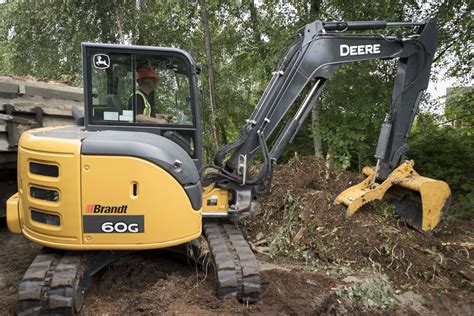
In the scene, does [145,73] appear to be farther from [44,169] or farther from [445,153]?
[445,153]

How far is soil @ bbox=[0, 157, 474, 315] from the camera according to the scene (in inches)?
146

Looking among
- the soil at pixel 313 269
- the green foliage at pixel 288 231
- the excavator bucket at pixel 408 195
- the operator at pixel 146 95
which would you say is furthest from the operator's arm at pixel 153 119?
the excavator bucket at pixel 408 195

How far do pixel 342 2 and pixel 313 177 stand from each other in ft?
13.7

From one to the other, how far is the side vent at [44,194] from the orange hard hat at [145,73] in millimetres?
1287

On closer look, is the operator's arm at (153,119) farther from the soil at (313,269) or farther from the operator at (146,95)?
the soil at (313,269)

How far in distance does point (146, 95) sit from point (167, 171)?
0.95 meters

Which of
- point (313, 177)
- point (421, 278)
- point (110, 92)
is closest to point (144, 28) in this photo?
point (313, 177)

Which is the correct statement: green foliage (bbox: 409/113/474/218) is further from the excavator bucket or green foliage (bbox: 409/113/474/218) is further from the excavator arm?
the excavator arm

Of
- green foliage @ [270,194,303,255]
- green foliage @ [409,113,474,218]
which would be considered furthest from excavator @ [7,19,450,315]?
green foliage @ [409,113,474,218]

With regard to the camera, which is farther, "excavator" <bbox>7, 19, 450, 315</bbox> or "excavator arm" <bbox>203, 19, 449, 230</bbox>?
"excavator arm" <bbox>203, 19, 449, 230</bbox>

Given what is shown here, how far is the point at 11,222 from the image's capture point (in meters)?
4.05

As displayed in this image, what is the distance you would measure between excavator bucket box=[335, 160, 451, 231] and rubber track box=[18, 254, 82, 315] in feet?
10.4

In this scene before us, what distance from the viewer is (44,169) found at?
3.51 m

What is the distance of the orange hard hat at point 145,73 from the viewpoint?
403 centimetres
